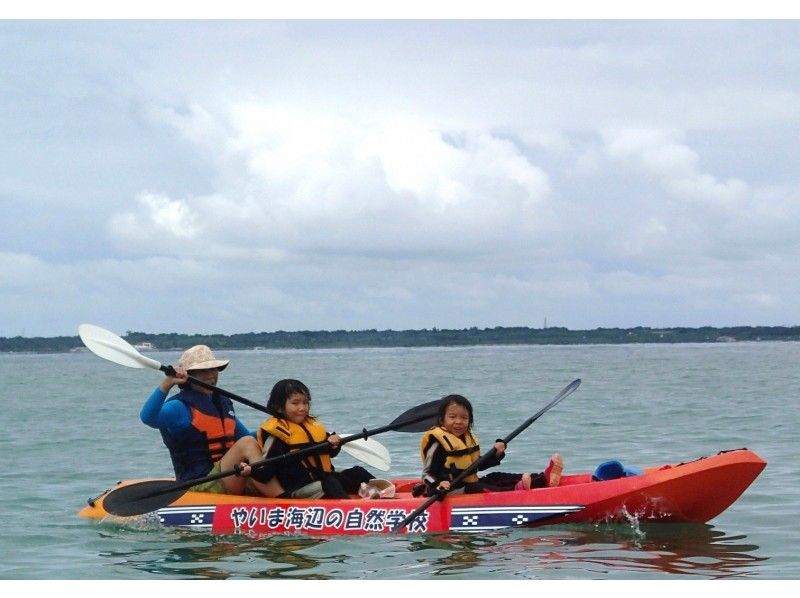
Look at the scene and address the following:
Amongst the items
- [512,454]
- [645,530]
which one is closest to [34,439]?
[512,454]

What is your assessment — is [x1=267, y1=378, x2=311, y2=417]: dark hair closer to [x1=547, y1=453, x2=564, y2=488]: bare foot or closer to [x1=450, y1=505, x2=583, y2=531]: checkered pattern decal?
[x1=450, y1=505, x2=583, y2=531]: checkered pattern decal

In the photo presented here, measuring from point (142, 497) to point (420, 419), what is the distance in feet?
7.02

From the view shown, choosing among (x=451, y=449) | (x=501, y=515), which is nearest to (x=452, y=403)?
(x=451, y=449)

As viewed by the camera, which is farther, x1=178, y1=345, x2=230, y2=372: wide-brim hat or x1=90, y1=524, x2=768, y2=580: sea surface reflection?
x1=178, y1=345, x2=230, y2=372: wide-brim hat

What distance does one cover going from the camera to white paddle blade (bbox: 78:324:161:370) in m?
8.62

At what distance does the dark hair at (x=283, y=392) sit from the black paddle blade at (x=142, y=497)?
90cm

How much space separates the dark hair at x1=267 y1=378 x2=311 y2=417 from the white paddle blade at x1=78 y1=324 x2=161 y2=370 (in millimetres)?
1409

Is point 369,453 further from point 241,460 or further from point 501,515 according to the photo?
point 501,515

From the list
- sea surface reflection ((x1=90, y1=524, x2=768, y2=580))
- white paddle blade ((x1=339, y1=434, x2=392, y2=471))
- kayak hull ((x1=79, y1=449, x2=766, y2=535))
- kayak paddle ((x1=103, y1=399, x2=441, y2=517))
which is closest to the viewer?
sea surface reflection ((x1=90, y1=524, x2=768, y2=580))

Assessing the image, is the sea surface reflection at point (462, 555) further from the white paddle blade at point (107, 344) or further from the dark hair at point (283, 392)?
the white paddle blade at point (107, 344)

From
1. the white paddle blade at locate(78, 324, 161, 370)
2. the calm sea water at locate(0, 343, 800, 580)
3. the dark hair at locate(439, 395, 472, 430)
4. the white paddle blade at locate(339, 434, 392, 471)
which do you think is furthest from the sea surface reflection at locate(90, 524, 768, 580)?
the white paddle blade at locate(339, 434, 392, 471)

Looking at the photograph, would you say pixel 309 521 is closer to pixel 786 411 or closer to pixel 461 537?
pixel 461 537

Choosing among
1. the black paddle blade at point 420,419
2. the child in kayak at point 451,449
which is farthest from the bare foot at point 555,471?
the black paddle blade at point 420,419

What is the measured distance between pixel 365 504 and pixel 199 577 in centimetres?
142
